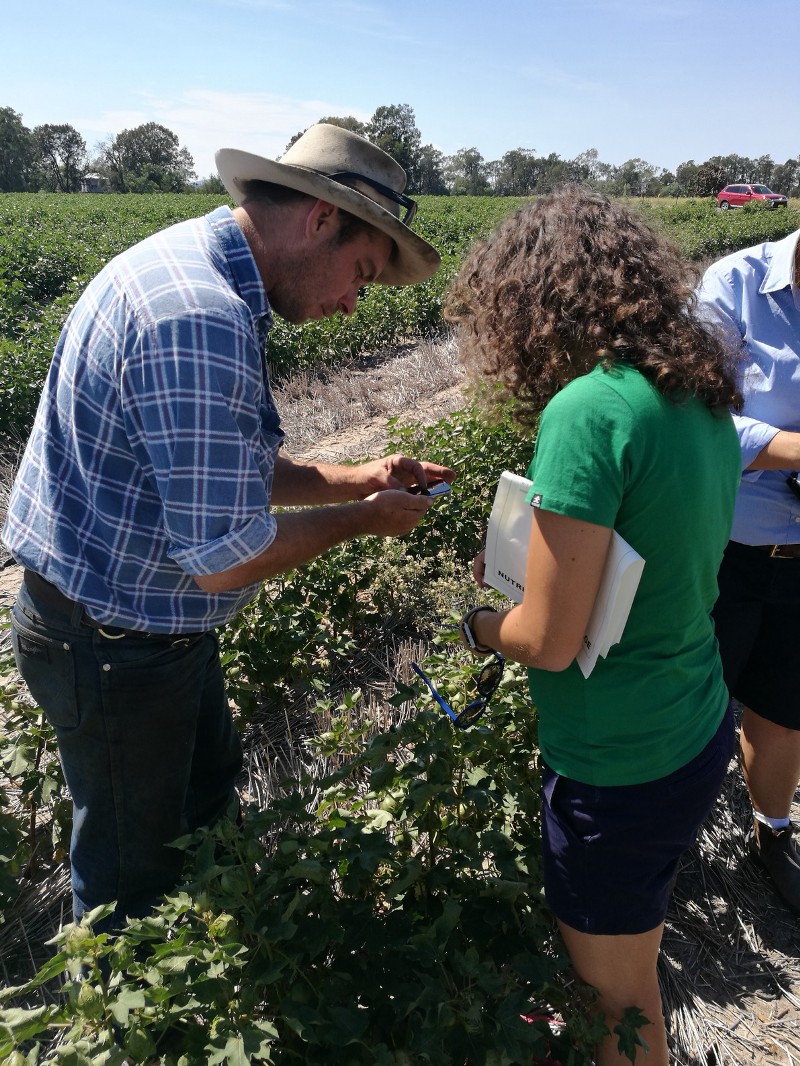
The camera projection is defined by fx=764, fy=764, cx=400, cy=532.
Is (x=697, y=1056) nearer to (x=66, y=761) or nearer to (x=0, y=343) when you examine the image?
(x=66, y=761)

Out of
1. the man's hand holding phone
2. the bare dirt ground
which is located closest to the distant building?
the man's hand holding phone

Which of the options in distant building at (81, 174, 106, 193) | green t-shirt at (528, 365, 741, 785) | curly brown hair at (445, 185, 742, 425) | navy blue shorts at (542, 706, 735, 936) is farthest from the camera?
distant building at (81, 174, 106, 193)

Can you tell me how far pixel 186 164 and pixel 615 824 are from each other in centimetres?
11765

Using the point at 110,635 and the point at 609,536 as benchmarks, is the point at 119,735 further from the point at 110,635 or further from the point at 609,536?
the point at 609,536

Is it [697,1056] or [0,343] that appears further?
[0,343]

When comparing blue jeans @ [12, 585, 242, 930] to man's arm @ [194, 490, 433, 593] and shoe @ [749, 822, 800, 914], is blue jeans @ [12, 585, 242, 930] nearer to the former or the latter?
man's arm @ [194, 490, 433, 593]

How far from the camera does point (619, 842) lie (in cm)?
147

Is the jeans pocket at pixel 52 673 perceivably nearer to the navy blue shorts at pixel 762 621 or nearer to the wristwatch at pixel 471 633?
the wristwatch at pixel 471 633

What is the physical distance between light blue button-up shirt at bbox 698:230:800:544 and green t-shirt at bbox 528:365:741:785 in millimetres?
730

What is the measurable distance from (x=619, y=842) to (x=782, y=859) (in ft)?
4.69

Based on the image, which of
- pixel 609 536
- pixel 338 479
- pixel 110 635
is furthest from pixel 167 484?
pixel 338 479

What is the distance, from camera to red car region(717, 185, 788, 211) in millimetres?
41031

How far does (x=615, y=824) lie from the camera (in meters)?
1.46

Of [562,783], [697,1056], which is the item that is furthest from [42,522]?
[697,1056]
